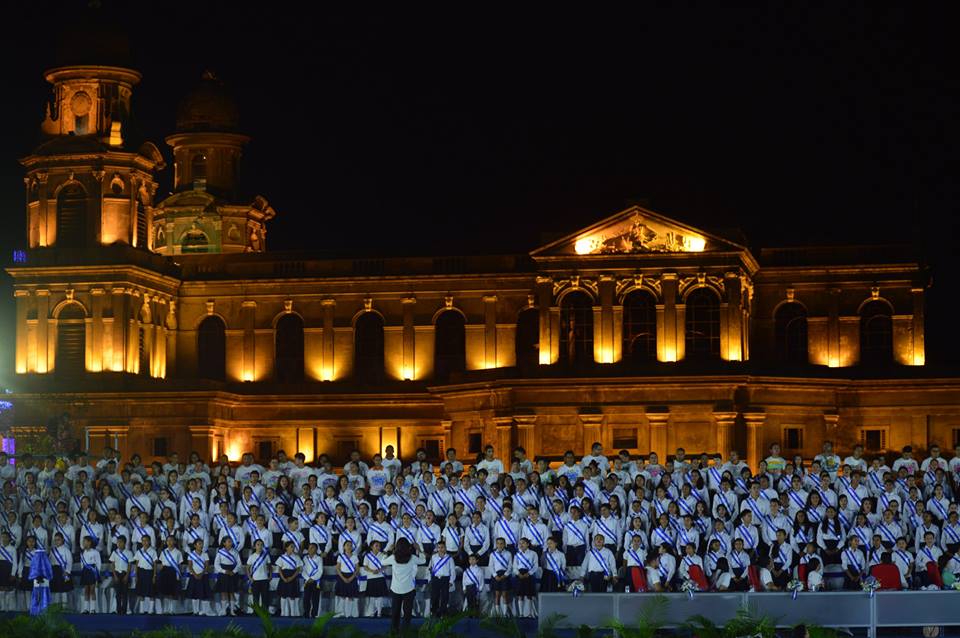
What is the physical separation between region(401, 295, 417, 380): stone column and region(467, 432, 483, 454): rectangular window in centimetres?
593

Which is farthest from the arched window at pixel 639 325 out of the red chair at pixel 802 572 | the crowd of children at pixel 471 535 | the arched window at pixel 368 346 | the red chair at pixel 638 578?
the red chair at pixel 802 572

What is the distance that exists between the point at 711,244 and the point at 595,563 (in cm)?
3480

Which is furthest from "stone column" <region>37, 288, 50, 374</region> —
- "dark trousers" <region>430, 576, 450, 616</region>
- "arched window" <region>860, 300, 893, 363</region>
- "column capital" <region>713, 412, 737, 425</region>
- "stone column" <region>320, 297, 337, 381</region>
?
"dark trousers" <region>430, 576, 450, 616</region>

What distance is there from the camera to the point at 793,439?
71.6 metres

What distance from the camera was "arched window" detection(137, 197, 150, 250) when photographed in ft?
251

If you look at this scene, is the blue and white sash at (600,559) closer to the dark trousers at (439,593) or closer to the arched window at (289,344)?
the dark trousers at (439,593)

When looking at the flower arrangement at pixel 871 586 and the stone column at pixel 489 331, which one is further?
the stone column at pixel 489 331

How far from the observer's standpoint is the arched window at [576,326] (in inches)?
2915

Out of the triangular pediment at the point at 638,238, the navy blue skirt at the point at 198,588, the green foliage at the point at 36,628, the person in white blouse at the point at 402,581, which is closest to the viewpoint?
the green foliage at the point at 36,628

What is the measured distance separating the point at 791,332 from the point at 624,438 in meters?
9.69

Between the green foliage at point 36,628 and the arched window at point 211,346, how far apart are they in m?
47.0

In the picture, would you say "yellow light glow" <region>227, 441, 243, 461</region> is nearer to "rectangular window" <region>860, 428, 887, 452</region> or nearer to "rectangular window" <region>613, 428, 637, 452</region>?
"rectangular window" <region>613, 428, 637, 452</region>

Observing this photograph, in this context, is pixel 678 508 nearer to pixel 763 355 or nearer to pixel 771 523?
pixel 771 523

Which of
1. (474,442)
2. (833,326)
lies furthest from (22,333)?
(833,326)
